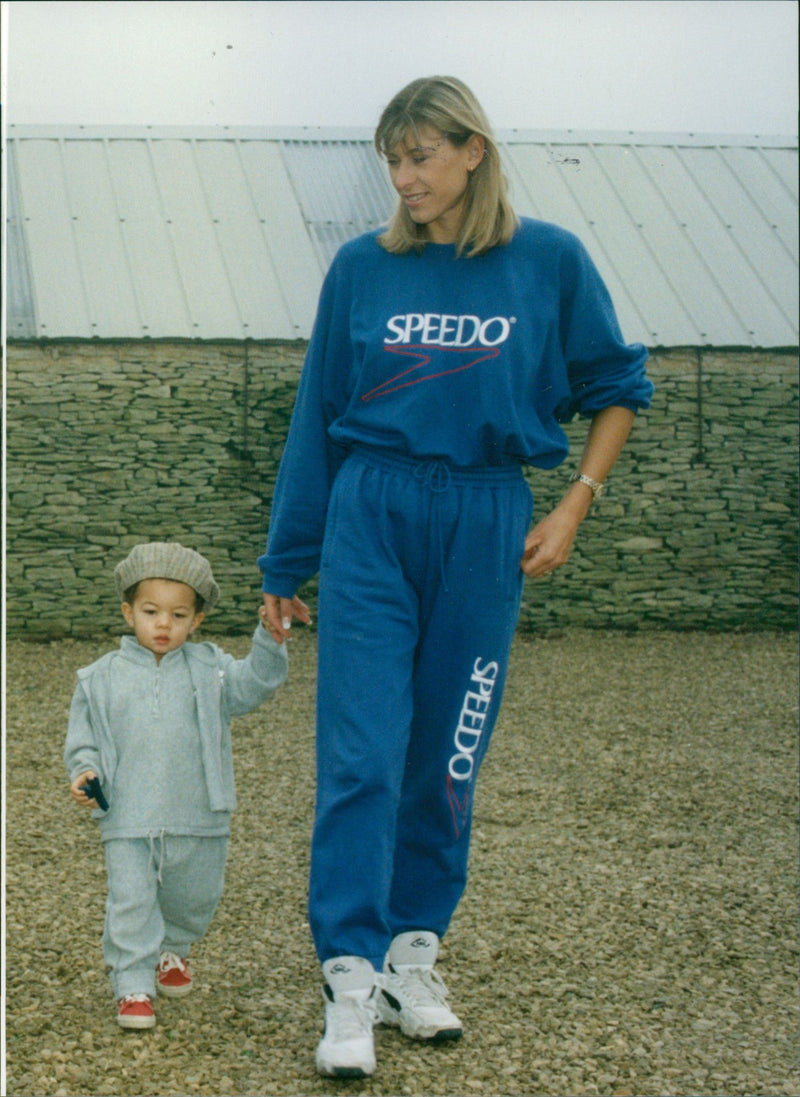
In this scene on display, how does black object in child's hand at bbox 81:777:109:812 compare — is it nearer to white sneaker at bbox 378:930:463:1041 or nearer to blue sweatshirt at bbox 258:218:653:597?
blue sweatshirt at bbox 258:218:653:597

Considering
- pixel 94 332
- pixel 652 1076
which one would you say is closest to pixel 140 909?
pixel 652 1076

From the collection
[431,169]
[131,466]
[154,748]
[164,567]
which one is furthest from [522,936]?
[131,466]

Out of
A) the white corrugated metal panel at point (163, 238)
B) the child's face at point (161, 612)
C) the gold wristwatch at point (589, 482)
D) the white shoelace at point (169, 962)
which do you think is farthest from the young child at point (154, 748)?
the white corrugated metal panel at point (163, 238)

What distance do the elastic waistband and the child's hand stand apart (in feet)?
2.62

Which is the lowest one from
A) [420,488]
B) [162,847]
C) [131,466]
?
[162,847]

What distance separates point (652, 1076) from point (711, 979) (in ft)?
2.31

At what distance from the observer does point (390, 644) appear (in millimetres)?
2490

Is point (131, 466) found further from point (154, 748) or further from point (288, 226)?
point (154, 748)

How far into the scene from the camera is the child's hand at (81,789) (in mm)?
2533

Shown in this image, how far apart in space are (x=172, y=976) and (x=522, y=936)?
1076mm

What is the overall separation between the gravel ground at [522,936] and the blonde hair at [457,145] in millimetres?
1573

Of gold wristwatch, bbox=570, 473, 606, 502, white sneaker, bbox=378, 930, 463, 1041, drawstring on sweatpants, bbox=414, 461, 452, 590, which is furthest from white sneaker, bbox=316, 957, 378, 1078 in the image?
gold wristwatch, bbox=570, 473, 606, 502

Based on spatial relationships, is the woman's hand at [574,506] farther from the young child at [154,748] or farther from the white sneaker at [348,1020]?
the white sneaker at [348,1020]

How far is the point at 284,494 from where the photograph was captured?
8.77 feet
